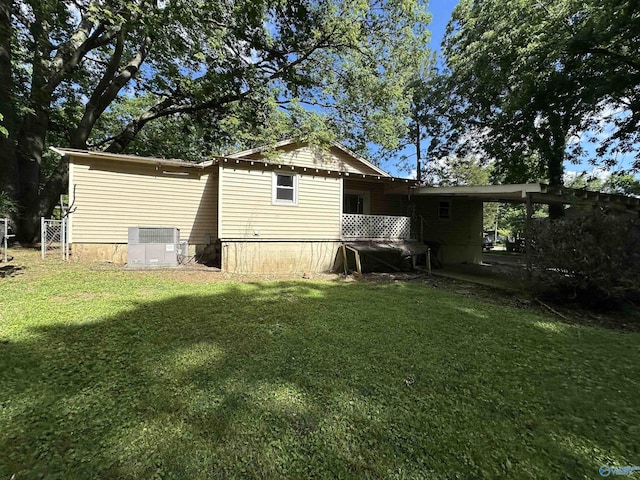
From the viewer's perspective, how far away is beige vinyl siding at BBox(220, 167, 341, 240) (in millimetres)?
8773

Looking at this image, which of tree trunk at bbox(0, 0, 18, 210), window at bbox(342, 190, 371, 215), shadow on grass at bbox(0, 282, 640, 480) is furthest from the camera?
window at bbox(342, 190, 371, 215)

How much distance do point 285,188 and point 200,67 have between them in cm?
783

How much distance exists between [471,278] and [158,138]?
17.4 m

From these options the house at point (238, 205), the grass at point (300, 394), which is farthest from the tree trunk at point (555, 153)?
the grass at point (300, 394)

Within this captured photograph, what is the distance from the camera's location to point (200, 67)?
12.8 m

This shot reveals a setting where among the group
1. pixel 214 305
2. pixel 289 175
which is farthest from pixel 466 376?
pixel 289 175

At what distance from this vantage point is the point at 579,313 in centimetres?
594

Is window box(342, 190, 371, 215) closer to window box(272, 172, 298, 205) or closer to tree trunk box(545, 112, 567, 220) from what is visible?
window box(272, 172, 298, 205)

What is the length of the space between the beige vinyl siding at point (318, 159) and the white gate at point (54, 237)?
5820mm

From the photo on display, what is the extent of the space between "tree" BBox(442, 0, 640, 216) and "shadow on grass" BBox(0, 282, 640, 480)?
10.1 meters

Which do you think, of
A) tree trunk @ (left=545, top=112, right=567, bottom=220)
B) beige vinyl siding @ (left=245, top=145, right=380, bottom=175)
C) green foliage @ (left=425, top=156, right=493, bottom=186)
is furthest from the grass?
green foliage @ (left=425, top=156, right=493, bottom=186)

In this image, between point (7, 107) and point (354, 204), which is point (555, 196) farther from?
point (7, 107)

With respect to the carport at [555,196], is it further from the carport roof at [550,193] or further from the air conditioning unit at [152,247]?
the air conditioning unit at [152,247]

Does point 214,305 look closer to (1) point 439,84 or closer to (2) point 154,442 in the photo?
(2) point 154,442
